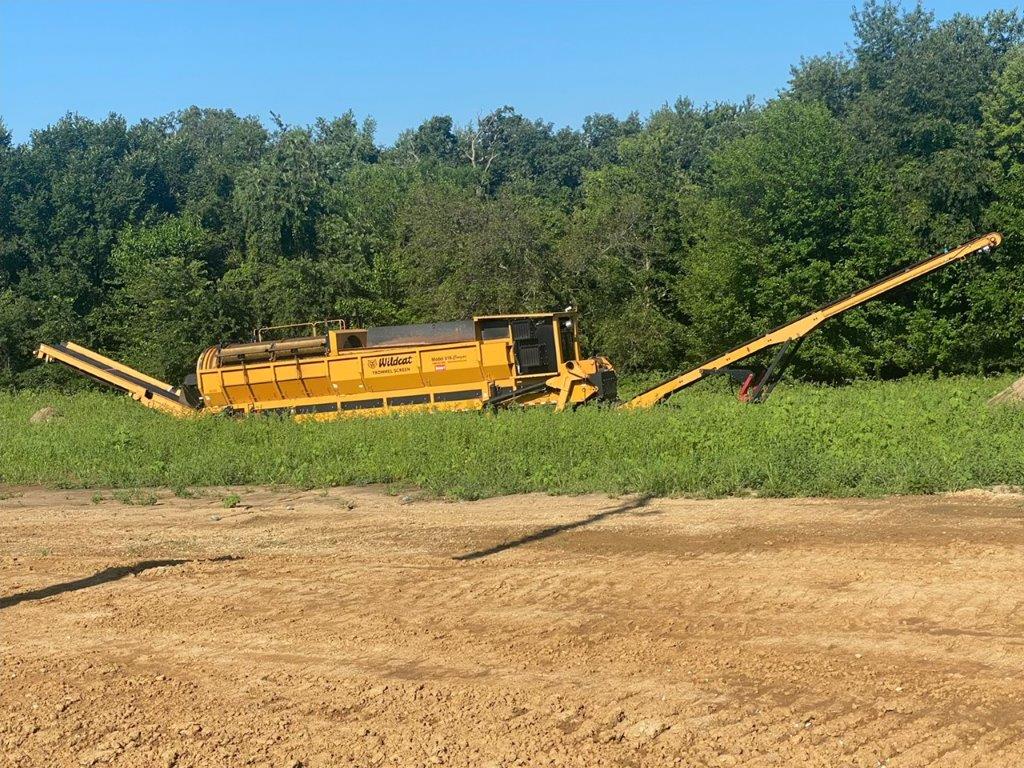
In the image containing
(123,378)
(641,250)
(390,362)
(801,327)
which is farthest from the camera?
(641,250)

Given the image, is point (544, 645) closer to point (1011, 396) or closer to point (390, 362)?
point (1011, 396)

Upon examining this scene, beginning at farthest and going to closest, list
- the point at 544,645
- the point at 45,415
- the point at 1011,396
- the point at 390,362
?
the point at 45,415, the point at 390,362, the point at 1011,396, the point at 544,645

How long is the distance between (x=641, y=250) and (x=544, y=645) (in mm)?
34443

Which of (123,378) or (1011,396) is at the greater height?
(123,378)

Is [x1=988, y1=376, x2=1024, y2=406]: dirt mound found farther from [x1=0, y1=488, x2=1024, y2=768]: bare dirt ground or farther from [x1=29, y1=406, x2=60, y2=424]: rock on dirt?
[x1=29, y1=406, x2=60, y2=424]: rock on dirt

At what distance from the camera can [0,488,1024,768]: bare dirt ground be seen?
5.84 m

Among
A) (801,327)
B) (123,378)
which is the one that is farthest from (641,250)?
(123,378)

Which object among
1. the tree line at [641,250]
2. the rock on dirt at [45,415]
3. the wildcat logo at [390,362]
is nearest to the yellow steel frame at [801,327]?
the wildcat logo at [390,362]

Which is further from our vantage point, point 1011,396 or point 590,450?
point 1011,396

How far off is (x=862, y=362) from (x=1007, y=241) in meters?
6.69

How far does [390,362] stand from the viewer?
24.1 meters

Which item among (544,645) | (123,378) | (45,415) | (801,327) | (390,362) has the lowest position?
(544,645)

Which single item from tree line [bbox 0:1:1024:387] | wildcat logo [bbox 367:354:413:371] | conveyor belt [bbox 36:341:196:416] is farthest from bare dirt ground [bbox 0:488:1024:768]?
tree line [bbox 0:1:1024:387]

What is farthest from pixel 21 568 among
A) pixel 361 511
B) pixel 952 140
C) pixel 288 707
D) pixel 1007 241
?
pixel 952 140
